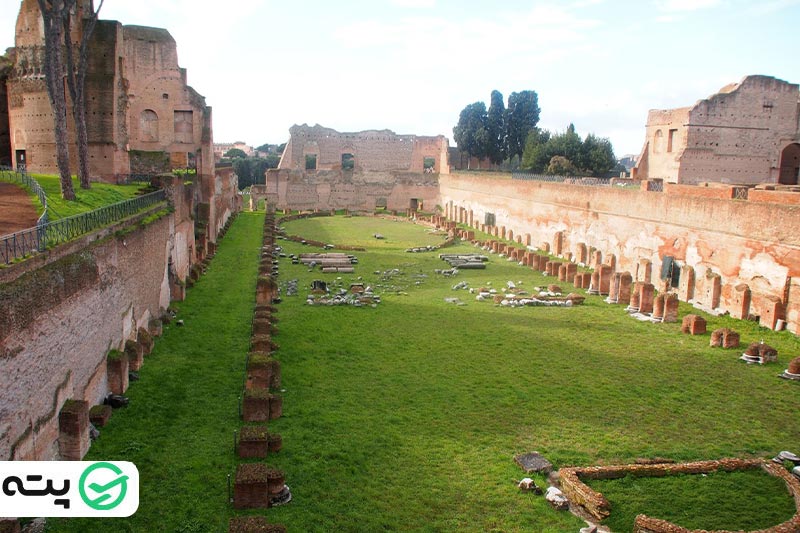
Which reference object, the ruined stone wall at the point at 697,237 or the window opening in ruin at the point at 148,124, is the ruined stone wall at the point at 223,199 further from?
the ruined stone wall at the point at 697,237

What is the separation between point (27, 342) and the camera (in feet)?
23.0

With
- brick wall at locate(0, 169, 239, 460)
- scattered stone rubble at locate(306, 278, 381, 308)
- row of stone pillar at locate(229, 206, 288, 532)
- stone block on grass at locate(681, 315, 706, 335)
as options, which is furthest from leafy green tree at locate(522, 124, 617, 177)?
brick wall at locate(0, 169, 239, 460)

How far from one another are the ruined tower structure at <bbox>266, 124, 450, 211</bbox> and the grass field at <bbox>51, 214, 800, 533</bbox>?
27438mm

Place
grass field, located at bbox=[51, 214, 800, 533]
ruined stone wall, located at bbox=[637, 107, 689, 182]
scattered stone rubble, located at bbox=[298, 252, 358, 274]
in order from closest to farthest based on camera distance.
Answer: grass field, located at bbox=[51, 214, 800, 533] → scattered stone rubble, located at bbox=[298, 252, 358, 274] → ruined stone wall, located at bbox=[637, 107, 689, 182]

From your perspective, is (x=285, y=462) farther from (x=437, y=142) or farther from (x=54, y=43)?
(x=437, y=142)

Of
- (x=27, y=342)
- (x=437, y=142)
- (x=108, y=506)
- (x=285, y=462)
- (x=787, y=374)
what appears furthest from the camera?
(x=437, y=142)

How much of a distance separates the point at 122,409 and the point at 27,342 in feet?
8.27

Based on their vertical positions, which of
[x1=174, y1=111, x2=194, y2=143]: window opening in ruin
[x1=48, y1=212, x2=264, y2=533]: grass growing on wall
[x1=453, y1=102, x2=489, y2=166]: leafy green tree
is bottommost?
[x1=48, y1=212, x2=264, y2=533]: grass growing on wall

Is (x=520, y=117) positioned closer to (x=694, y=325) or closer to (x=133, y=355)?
(x=694, y=325)

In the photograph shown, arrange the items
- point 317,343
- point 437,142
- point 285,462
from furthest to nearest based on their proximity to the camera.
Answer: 1. point 437,142
2. point 317,343
3. point 285,462

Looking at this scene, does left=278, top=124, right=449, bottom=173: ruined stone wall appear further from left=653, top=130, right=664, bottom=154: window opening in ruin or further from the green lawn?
the green lawn

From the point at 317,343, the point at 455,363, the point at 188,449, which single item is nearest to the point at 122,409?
the point at 188,449

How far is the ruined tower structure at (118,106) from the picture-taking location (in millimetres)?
19250

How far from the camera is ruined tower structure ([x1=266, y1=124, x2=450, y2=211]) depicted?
4297 cm
